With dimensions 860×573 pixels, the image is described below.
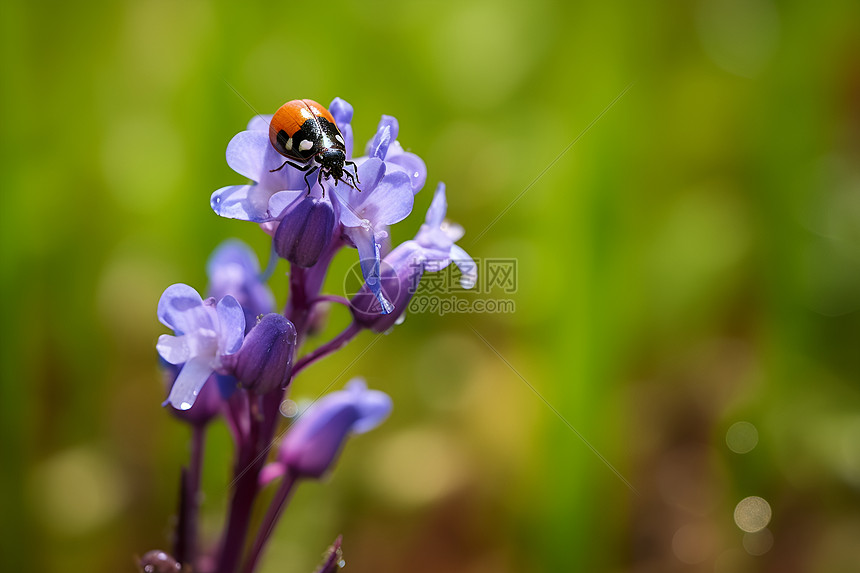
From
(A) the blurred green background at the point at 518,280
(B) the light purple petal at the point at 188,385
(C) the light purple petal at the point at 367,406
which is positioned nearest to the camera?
(B) the light purple petal at the point at 188,385

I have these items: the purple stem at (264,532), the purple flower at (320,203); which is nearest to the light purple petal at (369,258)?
the purple flower at (320,203)

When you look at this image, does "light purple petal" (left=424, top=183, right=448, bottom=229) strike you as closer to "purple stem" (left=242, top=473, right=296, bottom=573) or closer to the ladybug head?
the ladybug head

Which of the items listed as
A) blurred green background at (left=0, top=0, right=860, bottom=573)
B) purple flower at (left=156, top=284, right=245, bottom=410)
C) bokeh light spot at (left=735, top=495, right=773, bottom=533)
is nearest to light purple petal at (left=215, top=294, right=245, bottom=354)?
purple flower at (left=156, top=284, right=245, bottom=410)

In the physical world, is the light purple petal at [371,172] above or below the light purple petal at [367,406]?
above

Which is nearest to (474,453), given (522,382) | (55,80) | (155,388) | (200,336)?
(522,382)

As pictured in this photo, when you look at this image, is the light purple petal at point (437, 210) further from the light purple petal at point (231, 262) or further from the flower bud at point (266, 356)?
the light purple petal at point (231, 262)

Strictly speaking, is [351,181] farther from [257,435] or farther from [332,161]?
[257,435]
